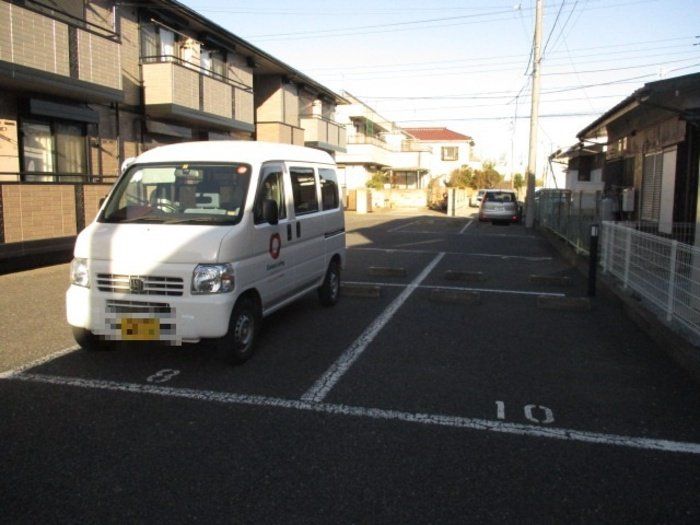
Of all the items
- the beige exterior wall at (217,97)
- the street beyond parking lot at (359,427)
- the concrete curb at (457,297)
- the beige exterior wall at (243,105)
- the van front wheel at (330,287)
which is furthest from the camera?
the beige exterior wall at (243,105)

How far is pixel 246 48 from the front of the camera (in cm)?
2034

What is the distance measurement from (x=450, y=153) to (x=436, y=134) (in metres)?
3.94

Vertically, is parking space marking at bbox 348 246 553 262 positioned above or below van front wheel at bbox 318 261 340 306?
below

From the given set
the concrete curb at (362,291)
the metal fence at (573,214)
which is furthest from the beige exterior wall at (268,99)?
the concrete curb at (362,291)

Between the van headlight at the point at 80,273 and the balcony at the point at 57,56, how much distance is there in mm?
7181

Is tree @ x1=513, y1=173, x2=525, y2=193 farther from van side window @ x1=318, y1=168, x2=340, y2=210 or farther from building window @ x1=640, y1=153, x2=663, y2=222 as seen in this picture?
van side window @ x1=318, y1=168, x2=340, y2=210

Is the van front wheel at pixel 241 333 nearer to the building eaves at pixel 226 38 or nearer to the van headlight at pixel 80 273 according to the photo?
the van headlight at pixel 80 273

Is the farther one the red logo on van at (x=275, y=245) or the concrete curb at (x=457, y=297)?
the concrete curb at (x=457, y=297)

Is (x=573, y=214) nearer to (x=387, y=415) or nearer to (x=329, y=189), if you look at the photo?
(x=329, y=189)

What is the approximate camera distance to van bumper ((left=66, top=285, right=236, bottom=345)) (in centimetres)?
477

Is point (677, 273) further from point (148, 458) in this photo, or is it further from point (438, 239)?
point (438, 239)

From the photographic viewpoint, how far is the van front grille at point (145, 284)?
15.8 ft

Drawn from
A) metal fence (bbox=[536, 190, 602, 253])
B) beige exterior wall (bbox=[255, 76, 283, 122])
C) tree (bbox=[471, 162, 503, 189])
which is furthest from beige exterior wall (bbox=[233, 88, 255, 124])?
tree (bbox=[471, 162, 503, 189])

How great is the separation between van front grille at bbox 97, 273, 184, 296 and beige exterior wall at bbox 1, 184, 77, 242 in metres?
6.50
